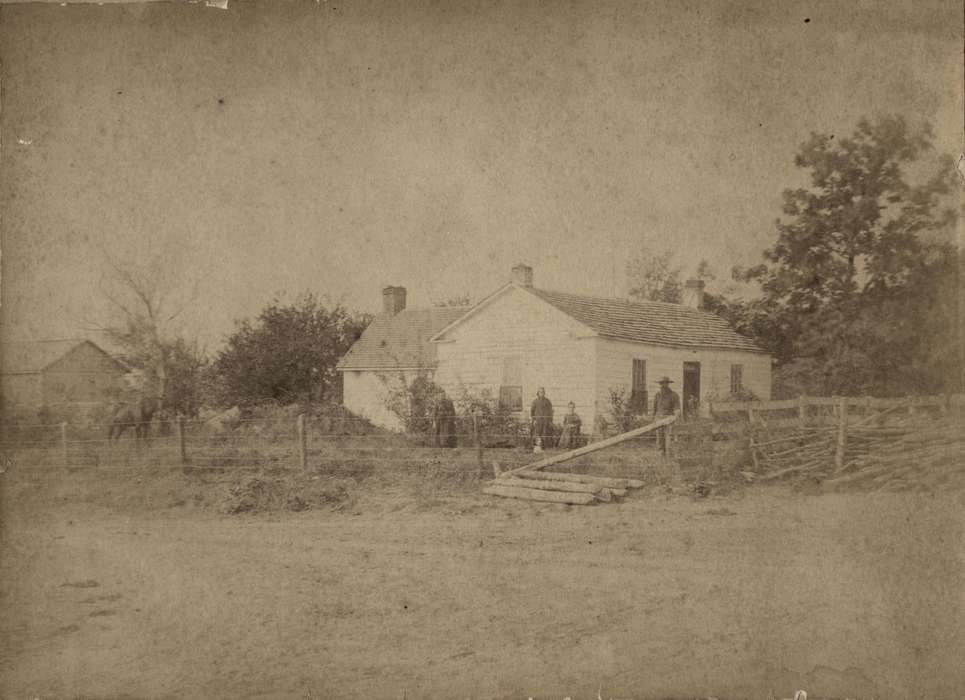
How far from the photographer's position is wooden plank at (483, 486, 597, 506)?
168 inches

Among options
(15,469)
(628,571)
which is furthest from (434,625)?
(15,469)

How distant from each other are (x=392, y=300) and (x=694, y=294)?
6.62 ft

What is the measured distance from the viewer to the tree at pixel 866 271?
12.1 feet

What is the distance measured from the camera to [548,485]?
4.36 meters

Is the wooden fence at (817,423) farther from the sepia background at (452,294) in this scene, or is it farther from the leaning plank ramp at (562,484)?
the leaning plank ramp at (562,484)

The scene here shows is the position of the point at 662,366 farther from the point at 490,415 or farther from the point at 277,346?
the point at 277,346

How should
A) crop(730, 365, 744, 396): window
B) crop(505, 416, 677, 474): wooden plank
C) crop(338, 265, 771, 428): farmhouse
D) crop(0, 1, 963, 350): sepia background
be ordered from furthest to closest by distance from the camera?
crop(505, 416, 677, 474): wooden plank < crop(338, 265, 771, 428): farmhouse < crop(730, 365, 744, 396): window < crop(0, 1, 963, 350): sepia background

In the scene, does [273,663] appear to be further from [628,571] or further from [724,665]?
[724,665]

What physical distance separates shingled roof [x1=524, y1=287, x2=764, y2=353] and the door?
0.28 meters

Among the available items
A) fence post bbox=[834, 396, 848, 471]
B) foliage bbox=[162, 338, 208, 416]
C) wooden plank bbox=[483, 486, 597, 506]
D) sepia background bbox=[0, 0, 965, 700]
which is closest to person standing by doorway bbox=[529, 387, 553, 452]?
wooden plank bbox=[483, 486, 597, 506]

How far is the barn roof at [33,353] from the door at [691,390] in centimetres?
385

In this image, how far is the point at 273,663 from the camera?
11.6 ft

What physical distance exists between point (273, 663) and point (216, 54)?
362cm

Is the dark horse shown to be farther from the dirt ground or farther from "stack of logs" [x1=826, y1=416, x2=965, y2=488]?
"stack of logs" [x1=826, y1=416, x2=965, y2=488]
